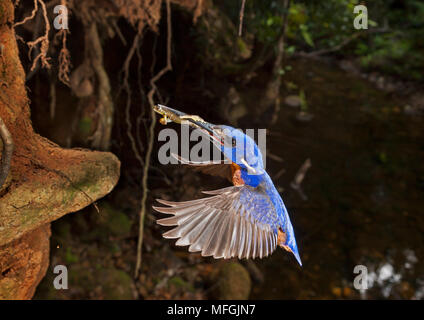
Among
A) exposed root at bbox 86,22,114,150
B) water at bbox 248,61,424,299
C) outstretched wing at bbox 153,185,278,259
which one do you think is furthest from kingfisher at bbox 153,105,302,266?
water at bbox 248,61,424,299

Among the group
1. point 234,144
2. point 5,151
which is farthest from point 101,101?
point 234,144

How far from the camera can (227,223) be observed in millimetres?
1615

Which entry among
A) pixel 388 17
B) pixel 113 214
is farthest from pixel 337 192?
pixel 388 17

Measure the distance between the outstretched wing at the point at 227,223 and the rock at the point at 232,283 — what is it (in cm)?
306

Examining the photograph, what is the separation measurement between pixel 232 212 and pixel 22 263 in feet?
4.68

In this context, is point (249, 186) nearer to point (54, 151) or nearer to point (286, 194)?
point (54, 151)

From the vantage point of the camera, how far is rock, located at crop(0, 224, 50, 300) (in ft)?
6.40

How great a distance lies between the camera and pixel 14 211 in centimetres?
167

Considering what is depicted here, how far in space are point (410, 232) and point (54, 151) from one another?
6067mm

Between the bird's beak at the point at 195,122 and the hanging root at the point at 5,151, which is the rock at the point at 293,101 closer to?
the bird's beak at the point at 195,122

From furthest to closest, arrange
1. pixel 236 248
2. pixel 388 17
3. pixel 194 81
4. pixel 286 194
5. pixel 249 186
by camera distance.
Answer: pixel 388 17 < pixel 286 194 < pixel 194 81 < pixel 249 186 < pixel 236 248

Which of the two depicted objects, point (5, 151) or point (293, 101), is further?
point (293, 101)

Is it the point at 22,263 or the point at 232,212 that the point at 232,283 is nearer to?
the point at 22,263

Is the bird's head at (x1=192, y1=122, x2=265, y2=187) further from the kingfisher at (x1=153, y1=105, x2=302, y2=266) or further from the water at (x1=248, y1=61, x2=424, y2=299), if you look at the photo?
the water at (x1=248, y1=61, x2=424, y2=299)
